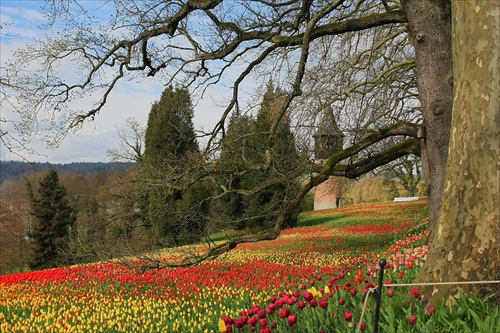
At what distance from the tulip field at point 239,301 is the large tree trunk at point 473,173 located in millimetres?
245

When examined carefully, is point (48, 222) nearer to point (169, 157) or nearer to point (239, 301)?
point (169, 157)

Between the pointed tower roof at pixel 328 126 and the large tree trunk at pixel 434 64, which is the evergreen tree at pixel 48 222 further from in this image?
the large tree trunk at pixel 434 64

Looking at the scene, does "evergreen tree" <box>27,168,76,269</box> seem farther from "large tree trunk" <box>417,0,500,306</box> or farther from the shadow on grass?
"large tree trunk" <box>417,0,500,306</box>

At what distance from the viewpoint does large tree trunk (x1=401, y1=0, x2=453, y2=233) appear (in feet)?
21.2

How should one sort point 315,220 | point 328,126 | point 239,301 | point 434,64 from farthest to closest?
point 315,220, point 328,126, point 434,64, point 239,301

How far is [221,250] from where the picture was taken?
7.12 meters

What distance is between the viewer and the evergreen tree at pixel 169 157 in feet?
26.4

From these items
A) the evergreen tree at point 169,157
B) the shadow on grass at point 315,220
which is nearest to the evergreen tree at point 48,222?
the evergreen tree at point 169,157

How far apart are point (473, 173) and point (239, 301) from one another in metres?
3.62

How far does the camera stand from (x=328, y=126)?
10.5m

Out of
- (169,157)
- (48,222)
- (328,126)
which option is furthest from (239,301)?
(48,222)

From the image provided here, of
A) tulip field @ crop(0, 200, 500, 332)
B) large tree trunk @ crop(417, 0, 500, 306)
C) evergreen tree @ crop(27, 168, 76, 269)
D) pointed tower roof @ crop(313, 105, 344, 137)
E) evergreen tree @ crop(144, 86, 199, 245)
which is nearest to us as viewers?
tulip field @ crop(0, 200, 500, 332)

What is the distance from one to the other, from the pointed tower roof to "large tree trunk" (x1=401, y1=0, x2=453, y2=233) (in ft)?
11.6

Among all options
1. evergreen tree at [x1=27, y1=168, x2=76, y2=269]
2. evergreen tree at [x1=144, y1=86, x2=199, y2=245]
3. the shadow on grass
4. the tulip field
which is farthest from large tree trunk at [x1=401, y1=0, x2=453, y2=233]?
evergreen tree at [x1=27, y1=168, x2=76, y2=269]
